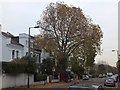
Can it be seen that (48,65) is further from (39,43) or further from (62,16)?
(62,16)

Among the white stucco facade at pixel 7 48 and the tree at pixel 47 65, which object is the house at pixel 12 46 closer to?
the white stucco facade at pixel 7 48

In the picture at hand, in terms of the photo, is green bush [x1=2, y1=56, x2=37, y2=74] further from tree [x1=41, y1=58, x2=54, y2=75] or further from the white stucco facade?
tree [x1=41, y1=58, x2=54, y2=75]

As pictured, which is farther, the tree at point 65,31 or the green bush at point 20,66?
the tree at point 65,31

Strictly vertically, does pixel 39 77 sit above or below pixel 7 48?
below

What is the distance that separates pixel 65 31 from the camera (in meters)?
73.7

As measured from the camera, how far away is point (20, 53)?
237ft

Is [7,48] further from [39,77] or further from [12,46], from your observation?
[39,77]

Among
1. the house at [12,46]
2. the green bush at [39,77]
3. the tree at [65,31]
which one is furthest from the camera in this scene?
the tree at [65,31]

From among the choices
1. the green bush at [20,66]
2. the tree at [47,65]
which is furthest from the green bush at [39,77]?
the tree at [47,65]

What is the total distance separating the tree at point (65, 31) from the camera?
71.8 m

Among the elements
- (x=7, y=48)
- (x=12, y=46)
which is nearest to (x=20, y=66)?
(x=7, y=48)

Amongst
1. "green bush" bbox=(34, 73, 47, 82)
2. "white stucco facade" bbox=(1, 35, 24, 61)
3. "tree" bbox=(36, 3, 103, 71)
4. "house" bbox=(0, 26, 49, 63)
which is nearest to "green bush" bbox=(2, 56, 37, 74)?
"green bush" bbox=(34, 73, 47, 82)

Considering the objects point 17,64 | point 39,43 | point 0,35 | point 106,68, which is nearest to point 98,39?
point 39,43

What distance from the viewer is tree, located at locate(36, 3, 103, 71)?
71.8 metres
